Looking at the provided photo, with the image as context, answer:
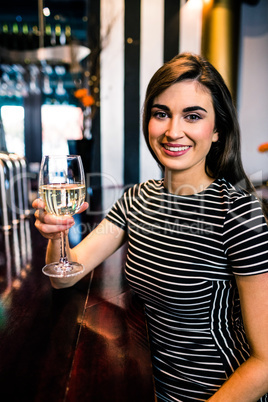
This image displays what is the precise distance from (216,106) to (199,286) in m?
0.51

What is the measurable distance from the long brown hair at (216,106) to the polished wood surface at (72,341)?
1.62ft

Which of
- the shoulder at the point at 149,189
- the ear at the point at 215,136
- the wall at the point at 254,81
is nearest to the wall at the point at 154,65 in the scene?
the wall at the point at 254,81

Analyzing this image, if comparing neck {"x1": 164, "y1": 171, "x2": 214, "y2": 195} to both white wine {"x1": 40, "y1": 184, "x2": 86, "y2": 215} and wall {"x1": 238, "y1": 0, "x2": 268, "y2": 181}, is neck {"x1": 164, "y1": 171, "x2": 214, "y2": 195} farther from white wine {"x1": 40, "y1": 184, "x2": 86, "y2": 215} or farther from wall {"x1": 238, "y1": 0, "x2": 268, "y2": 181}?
wall {"x1": 238, "y1": 0, "x2": 268, "y2": 181}

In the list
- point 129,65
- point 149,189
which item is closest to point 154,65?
point 129,65

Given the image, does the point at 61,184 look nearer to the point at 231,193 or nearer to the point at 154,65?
the point at 231,193

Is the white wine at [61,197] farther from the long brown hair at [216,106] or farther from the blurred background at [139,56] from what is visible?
the blurred background at [139,56]

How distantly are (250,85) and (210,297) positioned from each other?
15.2 feet

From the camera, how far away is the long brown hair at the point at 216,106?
0.95m

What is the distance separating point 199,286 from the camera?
89 cm

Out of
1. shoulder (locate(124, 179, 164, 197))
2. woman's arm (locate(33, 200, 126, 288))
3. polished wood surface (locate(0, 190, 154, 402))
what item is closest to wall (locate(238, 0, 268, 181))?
shoulder (locate(124, 179, 164, 197))

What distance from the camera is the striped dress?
0.86 m

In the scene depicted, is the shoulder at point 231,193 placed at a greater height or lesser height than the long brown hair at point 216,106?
lesser

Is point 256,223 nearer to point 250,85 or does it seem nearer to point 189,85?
point 189,85

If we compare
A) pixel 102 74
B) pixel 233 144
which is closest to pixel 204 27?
pixel 102 74
